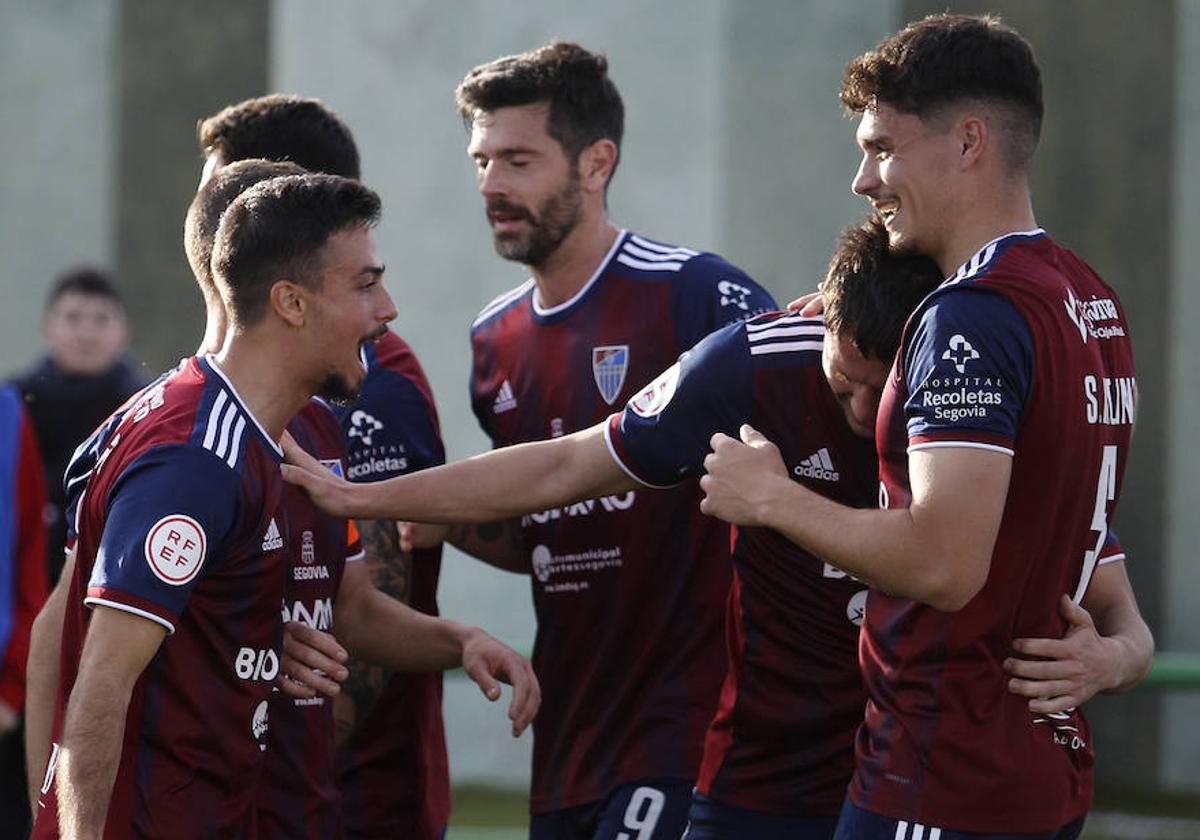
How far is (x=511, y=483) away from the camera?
403 cm

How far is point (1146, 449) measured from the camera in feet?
33.4

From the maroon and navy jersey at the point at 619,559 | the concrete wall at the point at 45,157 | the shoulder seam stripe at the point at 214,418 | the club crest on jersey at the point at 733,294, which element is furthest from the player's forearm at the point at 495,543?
the concrete wall at the point at 45,157

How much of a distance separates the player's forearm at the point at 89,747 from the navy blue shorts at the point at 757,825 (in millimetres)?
1506

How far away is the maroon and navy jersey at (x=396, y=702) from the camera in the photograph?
4.61m

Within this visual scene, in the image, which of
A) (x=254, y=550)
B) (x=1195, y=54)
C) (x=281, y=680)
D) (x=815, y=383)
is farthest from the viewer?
(x=1195, y=54)

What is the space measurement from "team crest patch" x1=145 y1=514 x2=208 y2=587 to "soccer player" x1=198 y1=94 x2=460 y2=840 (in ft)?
4.17

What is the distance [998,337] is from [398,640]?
1584 mm

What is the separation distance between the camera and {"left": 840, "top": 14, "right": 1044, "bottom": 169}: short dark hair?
355 cm

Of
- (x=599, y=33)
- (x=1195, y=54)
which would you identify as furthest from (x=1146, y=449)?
(x=599, y=33)

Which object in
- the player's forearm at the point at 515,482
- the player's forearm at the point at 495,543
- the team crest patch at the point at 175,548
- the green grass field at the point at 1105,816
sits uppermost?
the player's forearm at the point at 515,482

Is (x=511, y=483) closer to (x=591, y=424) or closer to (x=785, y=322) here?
(x=785, y=322)

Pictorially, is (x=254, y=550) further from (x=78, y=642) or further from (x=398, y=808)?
(x=398, y=808)

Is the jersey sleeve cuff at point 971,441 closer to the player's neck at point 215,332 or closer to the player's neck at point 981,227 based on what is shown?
the player's neck at point 981,227

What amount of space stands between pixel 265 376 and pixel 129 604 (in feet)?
1.89
